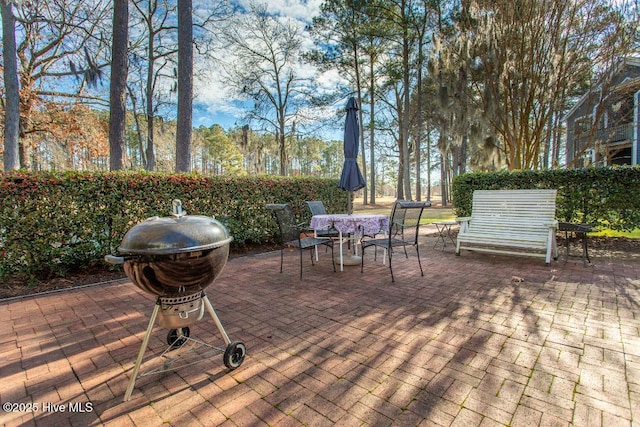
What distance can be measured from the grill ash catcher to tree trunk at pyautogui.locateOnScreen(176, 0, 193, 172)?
5518 mm

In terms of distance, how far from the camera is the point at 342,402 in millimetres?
1703

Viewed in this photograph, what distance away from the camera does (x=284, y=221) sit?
4.32 meters

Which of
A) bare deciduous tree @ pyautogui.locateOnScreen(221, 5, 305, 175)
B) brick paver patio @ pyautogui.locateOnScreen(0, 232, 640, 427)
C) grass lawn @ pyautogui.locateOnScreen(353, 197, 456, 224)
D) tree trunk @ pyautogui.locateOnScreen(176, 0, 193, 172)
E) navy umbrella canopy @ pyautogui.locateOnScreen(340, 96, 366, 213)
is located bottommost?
brick paver patio @ pyautogui.locateOnScreen(0, 232, 640, 427)

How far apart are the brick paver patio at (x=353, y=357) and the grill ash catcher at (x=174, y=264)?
0.97 feet

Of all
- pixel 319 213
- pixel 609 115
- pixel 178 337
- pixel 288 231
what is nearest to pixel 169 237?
pixel 178 337

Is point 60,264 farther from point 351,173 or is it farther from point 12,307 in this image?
point 351,173

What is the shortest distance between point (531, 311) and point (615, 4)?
26.0ft

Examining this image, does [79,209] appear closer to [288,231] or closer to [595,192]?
[288,231]

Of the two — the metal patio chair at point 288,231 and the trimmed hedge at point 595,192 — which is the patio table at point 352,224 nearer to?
the metal patio chair at point 288,231

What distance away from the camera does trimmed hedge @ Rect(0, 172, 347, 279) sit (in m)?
3.79

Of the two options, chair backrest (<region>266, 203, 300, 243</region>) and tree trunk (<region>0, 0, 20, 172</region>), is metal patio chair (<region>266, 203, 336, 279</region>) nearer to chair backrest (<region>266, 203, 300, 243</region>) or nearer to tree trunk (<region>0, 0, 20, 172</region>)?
chair backrest (<region>266, 203, 300, 243</region>)

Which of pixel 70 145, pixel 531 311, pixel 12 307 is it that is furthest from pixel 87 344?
pixel 70 145

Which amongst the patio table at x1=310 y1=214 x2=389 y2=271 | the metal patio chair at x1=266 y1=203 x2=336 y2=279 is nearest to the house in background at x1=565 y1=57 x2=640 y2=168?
the patio table at x1=310 y1=214 x2=389 y2=271

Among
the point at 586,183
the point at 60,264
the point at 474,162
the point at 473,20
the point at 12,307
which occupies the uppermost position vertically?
the point at 473,20
